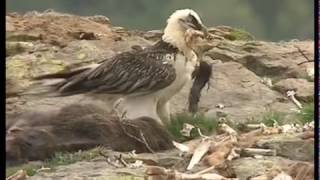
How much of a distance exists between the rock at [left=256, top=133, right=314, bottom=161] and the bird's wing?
0.47 metres

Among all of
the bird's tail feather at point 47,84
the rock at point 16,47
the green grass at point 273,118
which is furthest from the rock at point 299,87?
the rock at point 16,47

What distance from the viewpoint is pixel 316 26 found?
401cm

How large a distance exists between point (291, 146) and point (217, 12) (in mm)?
614

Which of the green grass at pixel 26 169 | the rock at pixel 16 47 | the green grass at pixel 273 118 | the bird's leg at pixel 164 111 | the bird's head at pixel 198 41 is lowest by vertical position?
the green grass at pixel 26 169

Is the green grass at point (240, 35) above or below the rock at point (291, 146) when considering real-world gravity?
above

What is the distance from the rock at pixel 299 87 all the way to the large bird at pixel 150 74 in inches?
15.9

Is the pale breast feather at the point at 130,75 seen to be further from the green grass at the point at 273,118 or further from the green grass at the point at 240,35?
the green grass at the point at 273,118

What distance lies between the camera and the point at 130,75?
4.12 metres

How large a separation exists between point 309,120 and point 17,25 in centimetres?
121

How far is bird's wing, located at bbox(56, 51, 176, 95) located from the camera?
405 centimetres

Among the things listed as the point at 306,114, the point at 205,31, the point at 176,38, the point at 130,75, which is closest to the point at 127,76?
the point at 130,75

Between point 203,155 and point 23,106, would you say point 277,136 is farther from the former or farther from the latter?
point 23,106

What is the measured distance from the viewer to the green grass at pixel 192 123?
4.11 meters

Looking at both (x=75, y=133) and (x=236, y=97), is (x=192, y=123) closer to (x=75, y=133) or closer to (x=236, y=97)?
(x=236, y=97)
